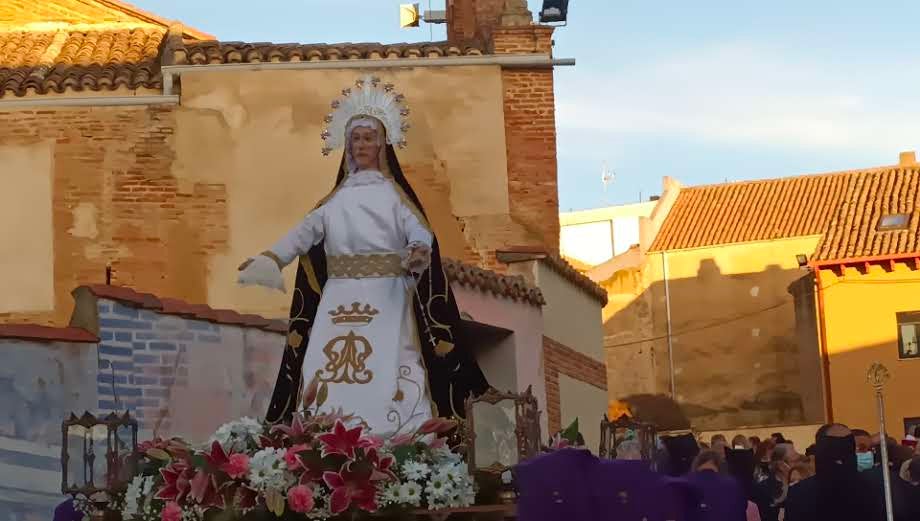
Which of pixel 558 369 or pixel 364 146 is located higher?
pixel 364 146

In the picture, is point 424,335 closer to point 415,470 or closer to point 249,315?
point 415,470

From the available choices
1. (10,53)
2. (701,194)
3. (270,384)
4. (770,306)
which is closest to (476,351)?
(270,384)

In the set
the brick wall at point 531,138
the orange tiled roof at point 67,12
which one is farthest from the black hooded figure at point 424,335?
the orange tiled roof at point 67,12

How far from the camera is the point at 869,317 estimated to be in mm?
38156

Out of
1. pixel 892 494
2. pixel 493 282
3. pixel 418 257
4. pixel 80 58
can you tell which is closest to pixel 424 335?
pixel 418 257

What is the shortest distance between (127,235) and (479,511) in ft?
42.2

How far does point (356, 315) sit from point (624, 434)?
1.43 meters

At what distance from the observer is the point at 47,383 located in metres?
12.9

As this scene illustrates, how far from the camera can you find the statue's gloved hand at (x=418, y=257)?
853 cm

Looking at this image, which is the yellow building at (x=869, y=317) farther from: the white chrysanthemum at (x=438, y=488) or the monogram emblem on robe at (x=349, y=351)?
the white chrysanthemum at (x=438, y=488)

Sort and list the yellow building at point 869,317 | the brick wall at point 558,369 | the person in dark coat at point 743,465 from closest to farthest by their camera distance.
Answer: the person in dark coat at point 743,465
the brick wall at point 558,369
the yellow building at point 869,317

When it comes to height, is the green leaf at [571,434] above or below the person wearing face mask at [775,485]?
above

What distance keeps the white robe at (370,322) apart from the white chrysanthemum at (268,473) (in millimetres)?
1128

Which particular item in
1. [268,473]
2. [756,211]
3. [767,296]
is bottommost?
[268,473]
